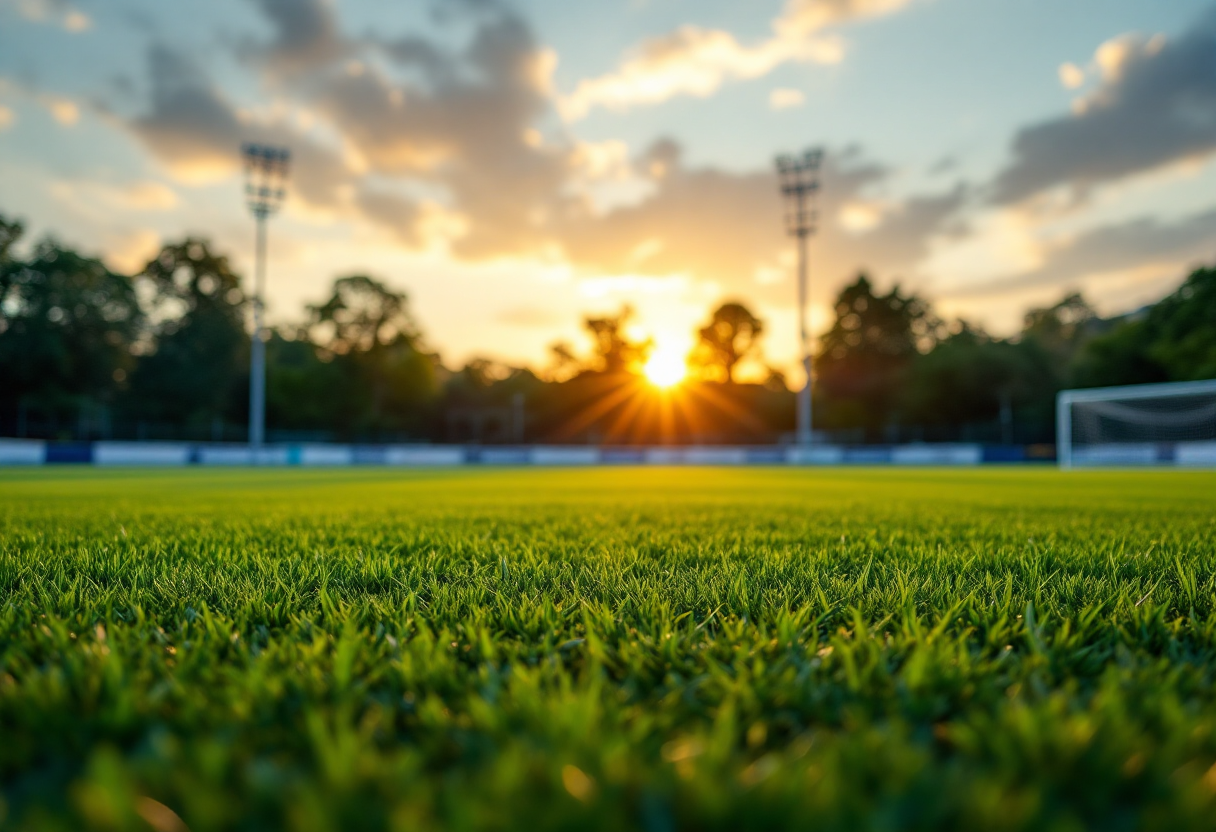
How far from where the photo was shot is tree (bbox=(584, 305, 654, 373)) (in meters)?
57.2

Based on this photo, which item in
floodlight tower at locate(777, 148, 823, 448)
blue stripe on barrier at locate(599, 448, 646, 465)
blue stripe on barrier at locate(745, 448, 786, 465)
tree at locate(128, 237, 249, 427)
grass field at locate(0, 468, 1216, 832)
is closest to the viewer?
grass field at locate(0, 468, 1216, 832)

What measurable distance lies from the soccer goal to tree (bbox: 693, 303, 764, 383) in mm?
30908

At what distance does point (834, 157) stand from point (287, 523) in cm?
3479

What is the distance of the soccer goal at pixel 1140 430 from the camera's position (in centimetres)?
2353

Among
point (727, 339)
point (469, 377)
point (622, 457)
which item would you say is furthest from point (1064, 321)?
point (469, 377)

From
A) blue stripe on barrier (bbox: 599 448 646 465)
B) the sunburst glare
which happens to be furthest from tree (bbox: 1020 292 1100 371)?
blue stripe on barrier (bbox: 599 448 646 465)

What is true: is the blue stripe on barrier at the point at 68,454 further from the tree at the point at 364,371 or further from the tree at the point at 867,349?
the tree at the point at 867,349

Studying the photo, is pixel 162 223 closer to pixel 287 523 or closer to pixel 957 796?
pixel 287 523

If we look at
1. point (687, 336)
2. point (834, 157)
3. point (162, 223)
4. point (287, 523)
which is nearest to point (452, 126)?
point (834, 157)

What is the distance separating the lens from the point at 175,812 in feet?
2.06

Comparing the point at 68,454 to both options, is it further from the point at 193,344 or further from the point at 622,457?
the point at 622,457

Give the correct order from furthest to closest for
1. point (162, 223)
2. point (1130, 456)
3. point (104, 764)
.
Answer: point (162, 223), point (1130, 456), point (104, 764)

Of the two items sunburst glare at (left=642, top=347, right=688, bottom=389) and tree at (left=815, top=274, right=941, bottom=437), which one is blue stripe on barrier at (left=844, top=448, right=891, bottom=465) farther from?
sunburst glare at (left=642, top=347, right=688, bottom=389)

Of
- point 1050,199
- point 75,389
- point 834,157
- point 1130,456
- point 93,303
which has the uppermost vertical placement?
point 834,157
